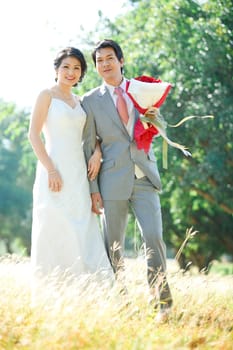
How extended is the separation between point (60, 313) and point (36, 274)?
1229 millimetres

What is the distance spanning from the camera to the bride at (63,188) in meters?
5.48

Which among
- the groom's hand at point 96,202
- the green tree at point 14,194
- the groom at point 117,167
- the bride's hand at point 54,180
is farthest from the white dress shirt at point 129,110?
the green tree at point 14,194

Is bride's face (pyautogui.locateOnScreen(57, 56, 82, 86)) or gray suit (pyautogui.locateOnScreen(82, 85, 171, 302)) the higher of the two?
bride's face (pyautogui.locateOnScreen(57, 56, 82, 86))

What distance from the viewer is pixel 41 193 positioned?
555cm

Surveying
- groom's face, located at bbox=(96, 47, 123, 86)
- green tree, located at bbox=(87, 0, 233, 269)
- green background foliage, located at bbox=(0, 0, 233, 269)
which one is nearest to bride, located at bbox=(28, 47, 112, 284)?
groom's face, located at bbox=(96, 47, 123, 86)

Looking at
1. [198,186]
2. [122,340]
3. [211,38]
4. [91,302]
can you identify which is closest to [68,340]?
[122,340]

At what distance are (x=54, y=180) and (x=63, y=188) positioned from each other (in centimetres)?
13

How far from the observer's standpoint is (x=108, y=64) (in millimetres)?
5559

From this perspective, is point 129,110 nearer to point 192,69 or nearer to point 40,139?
point 40,139

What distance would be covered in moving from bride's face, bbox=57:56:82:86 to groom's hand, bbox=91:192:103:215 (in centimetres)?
102

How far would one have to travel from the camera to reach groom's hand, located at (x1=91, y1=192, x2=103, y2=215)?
5582mm

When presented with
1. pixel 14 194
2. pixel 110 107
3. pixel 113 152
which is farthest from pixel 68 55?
pixel 14 194

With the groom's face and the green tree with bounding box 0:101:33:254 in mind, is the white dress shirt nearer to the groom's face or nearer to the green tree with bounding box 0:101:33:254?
the groom's face

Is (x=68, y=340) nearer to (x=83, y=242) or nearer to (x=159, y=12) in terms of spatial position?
(x=83, y=242)
